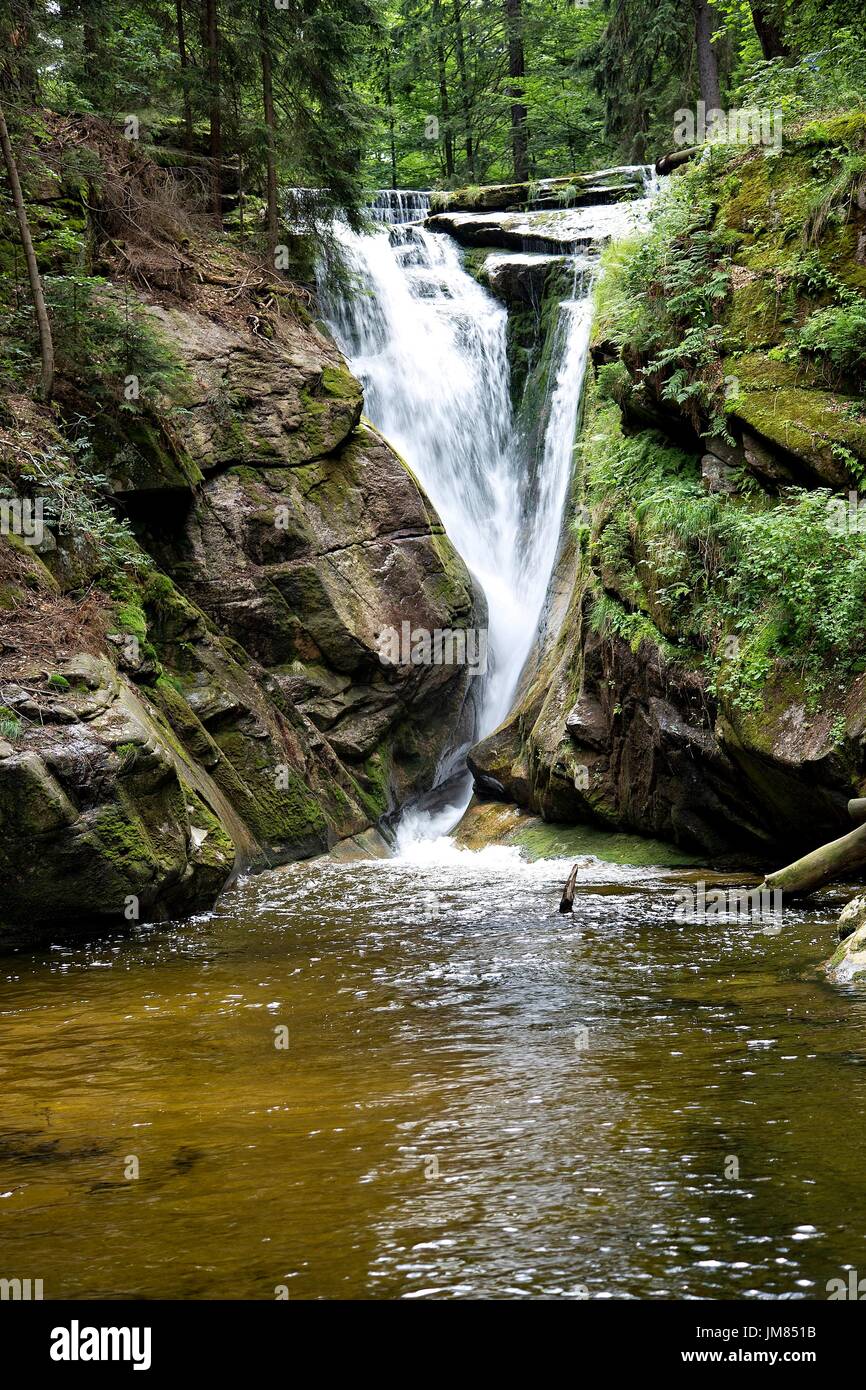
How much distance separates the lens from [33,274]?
12.3 m

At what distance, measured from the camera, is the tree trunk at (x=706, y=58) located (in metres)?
20.5

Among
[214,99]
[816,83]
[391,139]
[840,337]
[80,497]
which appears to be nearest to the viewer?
[840,337]

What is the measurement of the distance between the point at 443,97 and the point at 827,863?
3102 cm

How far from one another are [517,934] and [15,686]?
16.1 feet

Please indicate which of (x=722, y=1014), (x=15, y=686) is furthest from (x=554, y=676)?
(x=722, y=1014)

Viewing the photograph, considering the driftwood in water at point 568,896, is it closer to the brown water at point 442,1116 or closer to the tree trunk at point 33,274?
the brown water at point 442,1116

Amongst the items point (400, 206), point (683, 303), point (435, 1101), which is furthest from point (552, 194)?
point (435, 1101)

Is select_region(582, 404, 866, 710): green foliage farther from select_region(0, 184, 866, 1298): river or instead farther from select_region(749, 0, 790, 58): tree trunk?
select_region(749, 0, 790, 58): tree trunk

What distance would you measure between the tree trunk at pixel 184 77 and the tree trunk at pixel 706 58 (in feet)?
32.1

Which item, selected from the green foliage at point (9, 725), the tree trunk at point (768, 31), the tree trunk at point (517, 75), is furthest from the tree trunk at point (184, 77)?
the tree trunk at point (517, 75)

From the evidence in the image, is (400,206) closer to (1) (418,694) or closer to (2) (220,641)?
(1) (418,694)

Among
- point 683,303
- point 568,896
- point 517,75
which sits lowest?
point 568,896

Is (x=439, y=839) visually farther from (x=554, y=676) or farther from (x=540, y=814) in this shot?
(x=554, y=676)
